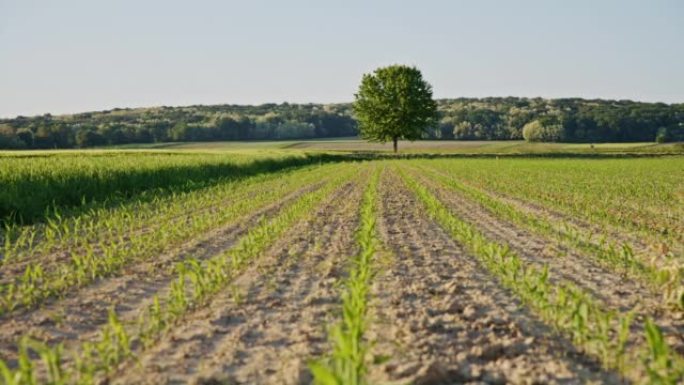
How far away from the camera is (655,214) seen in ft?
48.5

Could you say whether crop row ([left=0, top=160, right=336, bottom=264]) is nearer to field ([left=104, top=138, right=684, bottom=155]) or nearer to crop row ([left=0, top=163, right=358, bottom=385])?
crop row ([left=0, top=163, right=358, bottom=385])

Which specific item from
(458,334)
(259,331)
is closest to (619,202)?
(458,334)

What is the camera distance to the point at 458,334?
5.32 metres

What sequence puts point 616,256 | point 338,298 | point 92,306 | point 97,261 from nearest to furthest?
point 92,306 < point 338,298 < point 97,261 < point 616,256

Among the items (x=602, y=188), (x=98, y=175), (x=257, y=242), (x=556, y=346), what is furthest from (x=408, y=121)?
(x=556, y=346)

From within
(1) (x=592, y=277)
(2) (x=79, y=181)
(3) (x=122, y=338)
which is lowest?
(1) (x=592, y=277)

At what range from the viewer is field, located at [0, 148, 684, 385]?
4402mm

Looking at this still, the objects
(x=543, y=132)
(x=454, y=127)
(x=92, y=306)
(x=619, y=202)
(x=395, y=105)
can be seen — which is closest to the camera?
(x=92, y=306)

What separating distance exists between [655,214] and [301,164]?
3511cm

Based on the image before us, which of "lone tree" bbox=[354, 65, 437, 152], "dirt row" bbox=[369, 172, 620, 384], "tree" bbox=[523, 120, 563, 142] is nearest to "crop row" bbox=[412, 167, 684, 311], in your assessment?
"dirt row" bbox=[369, 172, 620, 384]

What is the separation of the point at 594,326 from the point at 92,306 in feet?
15.4

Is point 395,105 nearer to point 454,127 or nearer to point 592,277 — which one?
point 454,127

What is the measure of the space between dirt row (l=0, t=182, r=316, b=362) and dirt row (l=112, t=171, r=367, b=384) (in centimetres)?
84

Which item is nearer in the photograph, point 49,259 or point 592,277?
point 592,277
